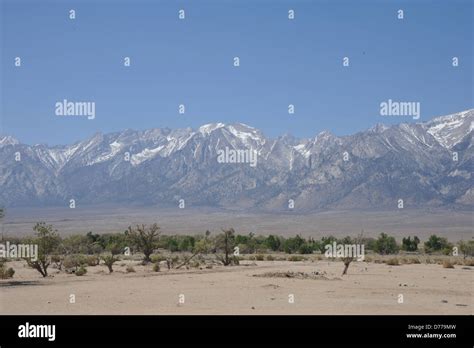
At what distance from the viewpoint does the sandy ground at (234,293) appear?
21.0 metres

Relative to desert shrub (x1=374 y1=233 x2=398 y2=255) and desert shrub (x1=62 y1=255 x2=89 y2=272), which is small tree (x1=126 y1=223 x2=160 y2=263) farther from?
desert shrub (x1=374 y1=233 x2=398 y2=255)

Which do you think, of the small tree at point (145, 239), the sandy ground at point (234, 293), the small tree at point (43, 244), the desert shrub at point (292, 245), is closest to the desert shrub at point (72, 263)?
the sandy ground at point (234, 293)

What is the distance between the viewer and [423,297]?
24219 millimetres

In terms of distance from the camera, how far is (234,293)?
83.6 feet

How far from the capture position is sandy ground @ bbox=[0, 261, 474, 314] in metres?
21.0

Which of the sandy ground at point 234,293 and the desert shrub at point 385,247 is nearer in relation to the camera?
the sandy ground at point 234,293
